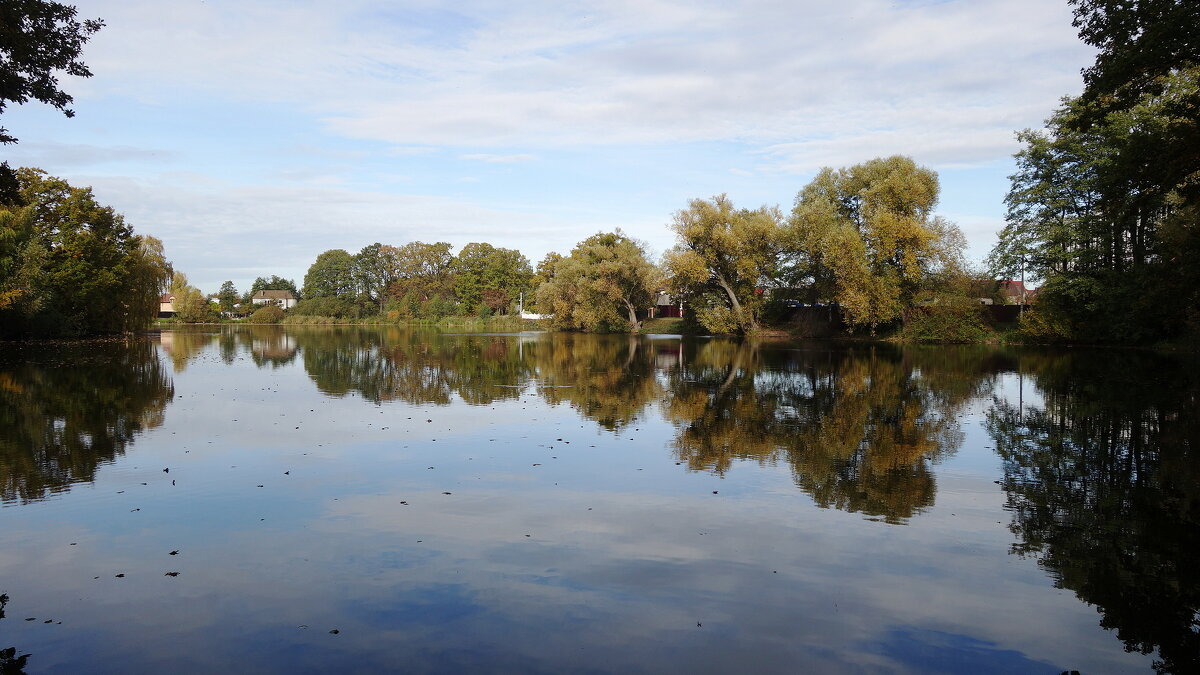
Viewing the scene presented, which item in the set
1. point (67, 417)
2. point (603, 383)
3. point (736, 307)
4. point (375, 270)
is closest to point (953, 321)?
point (736, 307)

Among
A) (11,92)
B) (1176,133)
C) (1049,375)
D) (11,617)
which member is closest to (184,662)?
(11,617)

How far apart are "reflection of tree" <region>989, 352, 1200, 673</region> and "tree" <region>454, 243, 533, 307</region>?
9612 cm

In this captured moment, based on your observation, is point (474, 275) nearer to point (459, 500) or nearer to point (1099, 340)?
point (1099, 340)

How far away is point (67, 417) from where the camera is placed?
46.3 feet

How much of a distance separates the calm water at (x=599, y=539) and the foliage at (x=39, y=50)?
6.77 m

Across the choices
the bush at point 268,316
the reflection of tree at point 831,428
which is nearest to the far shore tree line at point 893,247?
the reflection of tree at point 831,428

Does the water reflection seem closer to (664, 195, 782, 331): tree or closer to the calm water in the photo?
the calm water

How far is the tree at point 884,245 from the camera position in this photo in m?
46.9

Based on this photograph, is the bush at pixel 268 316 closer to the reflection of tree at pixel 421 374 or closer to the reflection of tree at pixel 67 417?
the reflection of tree at pixel 421 374

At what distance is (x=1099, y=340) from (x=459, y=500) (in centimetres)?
4612

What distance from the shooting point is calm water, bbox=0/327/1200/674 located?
4.91 m

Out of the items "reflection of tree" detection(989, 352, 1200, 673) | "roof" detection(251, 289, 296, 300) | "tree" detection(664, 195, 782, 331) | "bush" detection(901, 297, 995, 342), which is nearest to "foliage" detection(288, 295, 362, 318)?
"roof" detection(251, 289, 296, 300)

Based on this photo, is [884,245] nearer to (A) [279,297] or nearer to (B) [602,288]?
(B) [602,288]

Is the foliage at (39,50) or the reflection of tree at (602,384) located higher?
the foliage at (39,50)
